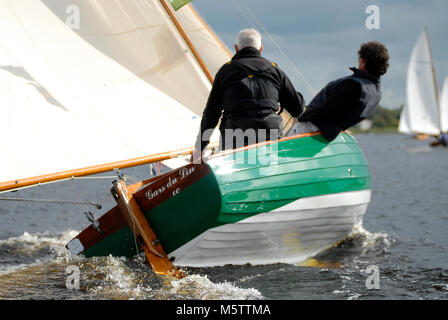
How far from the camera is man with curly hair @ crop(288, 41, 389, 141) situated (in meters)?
5.77

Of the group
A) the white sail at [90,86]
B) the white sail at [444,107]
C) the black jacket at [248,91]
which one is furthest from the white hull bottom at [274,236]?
the white sail at [444,107]

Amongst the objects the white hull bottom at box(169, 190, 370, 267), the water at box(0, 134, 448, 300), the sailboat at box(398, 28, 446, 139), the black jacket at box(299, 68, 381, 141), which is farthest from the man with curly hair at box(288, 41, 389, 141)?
the sailboat at box(398, 28, 446, 139)

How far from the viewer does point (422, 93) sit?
1911 inches

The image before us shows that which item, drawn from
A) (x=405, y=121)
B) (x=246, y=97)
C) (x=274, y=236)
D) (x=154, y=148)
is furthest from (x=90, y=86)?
(x=405, y=121)

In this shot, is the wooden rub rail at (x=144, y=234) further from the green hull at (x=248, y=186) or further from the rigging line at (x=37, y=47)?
the rigging line at (x=37, y=47)

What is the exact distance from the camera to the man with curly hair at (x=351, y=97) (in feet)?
18.9

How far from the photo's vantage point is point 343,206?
6.43m

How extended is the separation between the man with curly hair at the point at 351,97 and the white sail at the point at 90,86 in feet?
5.51

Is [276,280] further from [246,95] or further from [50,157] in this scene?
[50,157]

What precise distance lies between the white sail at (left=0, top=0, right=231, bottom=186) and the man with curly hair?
66.1 inches

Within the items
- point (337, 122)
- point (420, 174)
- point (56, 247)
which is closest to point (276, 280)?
point (337, 122)

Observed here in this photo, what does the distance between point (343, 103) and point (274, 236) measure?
5.34ft

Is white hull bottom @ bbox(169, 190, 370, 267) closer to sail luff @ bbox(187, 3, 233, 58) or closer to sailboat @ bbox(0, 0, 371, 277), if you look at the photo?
sailboat @ bbox(0, 0, 371, 277)

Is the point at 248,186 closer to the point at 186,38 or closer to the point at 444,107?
the point at 186,38
